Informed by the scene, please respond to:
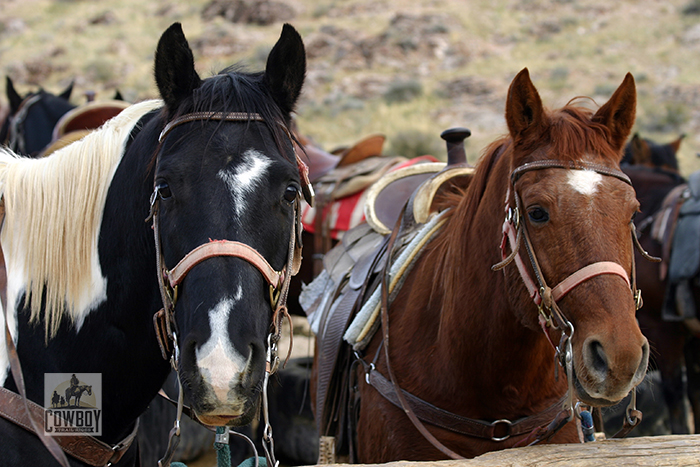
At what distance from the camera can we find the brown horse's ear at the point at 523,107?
178 cm

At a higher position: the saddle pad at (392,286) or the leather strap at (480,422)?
the saddle pad at (392,286)

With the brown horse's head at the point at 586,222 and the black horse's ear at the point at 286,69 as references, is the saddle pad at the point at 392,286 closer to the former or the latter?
the brown horse's head at the point at 586,222

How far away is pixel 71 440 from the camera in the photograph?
1.59 meters

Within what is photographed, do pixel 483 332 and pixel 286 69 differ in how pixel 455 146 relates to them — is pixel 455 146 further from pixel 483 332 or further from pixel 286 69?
pixel 286 69

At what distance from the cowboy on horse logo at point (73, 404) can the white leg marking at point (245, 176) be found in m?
0.75

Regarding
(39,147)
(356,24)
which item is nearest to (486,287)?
(39,147)

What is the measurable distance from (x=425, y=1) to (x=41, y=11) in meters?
28.6

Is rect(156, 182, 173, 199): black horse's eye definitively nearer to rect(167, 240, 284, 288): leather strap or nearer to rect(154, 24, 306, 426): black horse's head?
rect(154, 24, 306, 426): black horse's head

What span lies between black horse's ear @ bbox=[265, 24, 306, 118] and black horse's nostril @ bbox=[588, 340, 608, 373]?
1161 mm

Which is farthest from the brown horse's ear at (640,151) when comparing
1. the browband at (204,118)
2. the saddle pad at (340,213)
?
the browband at (204,118)

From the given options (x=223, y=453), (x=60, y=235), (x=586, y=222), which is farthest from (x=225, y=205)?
(x=586, y=222)

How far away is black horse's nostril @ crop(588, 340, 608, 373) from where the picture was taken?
4.83 ft

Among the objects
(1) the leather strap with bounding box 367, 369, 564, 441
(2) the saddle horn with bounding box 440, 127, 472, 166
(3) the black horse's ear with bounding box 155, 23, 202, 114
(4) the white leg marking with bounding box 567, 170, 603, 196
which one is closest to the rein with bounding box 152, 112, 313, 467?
(3) the black horse's ear with bounding box 155, 23, 202, 114

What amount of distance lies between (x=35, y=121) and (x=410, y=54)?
25.6m
